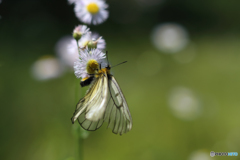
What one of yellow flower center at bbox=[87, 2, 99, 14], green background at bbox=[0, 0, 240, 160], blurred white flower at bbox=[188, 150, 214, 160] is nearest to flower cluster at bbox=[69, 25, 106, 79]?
green background at bbox=[0, 0, 240, 160]

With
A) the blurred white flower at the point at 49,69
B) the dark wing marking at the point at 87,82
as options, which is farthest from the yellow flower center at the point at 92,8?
the blurred white flower at the point at 49,69

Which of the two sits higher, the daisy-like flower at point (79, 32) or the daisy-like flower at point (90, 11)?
the daisy-like flower at point (90, 11)

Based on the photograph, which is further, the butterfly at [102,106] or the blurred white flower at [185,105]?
the blurred white flower at [185,105]

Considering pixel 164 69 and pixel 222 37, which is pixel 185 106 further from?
pixel 222 37

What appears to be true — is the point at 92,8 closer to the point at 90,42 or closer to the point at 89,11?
the point at 89,11

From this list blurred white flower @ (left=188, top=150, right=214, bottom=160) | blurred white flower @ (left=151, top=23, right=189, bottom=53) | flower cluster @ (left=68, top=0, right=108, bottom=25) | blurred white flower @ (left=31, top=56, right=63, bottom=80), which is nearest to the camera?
flower cluster @ (left=68, top=0, right=108, bottom=25)

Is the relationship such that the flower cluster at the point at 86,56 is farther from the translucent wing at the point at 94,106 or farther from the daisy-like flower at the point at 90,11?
the daisy-like flower at the point at 90,11

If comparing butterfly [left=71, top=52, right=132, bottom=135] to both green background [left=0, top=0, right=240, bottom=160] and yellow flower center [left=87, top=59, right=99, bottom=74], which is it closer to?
yellow flower center [left=87, top=59, right=99, bottom=74]

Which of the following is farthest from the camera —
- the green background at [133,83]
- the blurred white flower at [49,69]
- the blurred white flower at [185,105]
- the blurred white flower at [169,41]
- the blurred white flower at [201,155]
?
the blurred white flower at [169,41]
